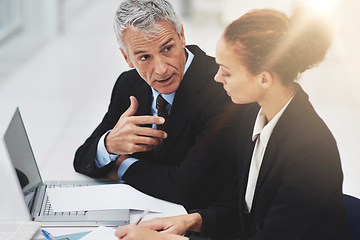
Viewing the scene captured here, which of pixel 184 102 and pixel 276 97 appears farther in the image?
pixel 184 102

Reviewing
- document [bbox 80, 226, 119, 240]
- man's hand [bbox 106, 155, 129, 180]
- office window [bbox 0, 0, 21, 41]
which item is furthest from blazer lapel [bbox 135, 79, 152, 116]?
office window [bbox 0, 0, 21, 41]

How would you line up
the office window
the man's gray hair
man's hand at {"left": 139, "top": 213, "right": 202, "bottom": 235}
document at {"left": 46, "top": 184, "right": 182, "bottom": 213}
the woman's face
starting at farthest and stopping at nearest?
the office window, the man's gray hair, document at {"left": 46, "top": 184, "right": 182, "bottom": 213}, man's hand at {"left": 139, "top": 213, "right": 202, "bottom": 235}, the woman's face

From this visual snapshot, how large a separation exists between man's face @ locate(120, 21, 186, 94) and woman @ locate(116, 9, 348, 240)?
14.9 inches

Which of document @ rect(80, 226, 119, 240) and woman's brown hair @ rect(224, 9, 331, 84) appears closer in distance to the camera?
woman's brown hair @ rect(224, 9, 331, 84)

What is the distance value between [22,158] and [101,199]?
1.00 feet

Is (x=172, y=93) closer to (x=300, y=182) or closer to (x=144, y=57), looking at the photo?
(x=144, y=57)

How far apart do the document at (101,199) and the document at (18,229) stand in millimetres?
109

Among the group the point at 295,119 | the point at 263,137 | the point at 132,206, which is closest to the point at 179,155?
the point at 132,206

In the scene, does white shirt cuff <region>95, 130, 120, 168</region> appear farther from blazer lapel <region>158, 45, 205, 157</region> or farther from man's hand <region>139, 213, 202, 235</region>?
man's hand <region>139, 213, 202, 235</region>

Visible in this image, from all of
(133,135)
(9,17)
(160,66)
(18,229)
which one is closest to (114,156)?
(133,135)

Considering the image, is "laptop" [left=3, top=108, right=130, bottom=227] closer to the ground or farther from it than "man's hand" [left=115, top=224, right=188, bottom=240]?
farther from it

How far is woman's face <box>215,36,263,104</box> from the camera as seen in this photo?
4.92 feet

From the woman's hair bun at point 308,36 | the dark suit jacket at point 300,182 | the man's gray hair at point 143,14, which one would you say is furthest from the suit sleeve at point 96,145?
the woman's hair bun at point 308,36

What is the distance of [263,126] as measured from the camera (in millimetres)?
1663
